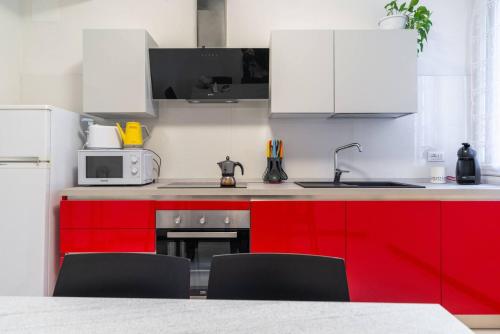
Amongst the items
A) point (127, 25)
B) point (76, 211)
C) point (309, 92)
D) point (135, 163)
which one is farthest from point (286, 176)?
point (127, 25)

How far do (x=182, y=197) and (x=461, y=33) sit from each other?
2534 mm

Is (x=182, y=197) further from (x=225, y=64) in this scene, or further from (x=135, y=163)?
(x=225, y=64)

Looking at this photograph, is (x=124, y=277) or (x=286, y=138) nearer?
(x=124, y=277)

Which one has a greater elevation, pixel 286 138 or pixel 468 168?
pixel 286 138

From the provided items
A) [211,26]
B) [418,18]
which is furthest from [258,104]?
[418,18]

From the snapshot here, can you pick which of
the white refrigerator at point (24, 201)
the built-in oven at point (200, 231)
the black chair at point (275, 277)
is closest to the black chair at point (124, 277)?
the black chair at point (275, 277)

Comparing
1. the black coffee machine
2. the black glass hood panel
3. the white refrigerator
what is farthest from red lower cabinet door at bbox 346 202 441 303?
the white refrigerator

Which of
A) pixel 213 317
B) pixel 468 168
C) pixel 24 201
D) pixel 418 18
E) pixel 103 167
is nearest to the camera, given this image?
pixel 213 317

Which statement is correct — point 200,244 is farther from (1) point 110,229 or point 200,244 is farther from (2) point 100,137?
(2) point 100,137

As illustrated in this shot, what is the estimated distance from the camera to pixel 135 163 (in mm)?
2236

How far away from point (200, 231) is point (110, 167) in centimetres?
76

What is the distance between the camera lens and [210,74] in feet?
7.75

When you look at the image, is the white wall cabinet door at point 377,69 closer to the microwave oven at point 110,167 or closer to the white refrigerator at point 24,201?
the microwave oven at point 110,167

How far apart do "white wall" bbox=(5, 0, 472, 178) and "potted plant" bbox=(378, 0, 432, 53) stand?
0.20 m
